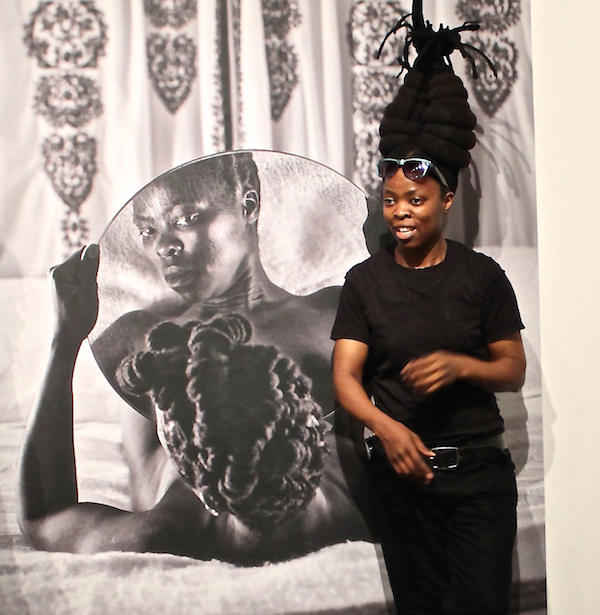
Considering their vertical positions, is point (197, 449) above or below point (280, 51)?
below

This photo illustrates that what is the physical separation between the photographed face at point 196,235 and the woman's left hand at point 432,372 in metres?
0.55

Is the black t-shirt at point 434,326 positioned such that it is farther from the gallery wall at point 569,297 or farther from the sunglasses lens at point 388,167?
the gallery wall at point 569,297

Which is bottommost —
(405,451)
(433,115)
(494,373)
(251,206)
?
(405,451)

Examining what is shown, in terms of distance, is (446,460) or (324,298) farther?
(324,298)

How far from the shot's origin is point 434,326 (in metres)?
1.43

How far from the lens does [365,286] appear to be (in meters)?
1.52

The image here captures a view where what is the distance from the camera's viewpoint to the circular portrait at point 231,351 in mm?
1649

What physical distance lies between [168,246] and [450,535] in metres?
0.96

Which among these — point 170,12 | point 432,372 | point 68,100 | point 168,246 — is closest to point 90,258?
point 168,246

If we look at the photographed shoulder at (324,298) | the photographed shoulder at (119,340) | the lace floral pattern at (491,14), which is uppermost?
the lace floral pattern at (491,14)

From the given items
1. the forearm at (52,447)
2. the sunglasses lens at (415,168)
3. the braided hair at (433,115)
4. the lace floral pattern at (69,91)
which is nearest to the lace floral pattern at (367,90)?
the braided hair at (433,115)

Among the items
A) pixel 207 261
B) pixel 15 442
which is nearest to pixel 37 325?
pixel 15 442

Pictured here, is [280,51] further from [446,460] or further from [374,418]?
[446,460]

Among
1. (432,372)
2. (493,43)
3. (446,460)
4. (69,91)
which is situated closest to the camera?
(432,372)
